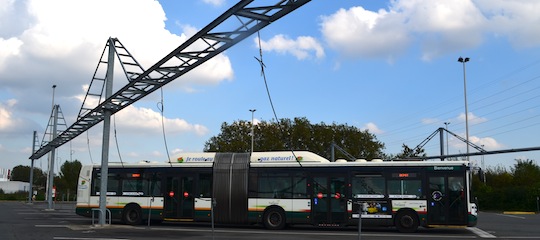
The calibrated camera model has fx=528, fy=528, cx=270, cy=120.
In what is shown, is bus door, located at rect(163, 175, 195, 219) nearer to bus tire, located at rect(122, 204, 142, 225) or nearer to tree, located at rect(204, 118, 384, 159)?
bus tire, located at rect(122, 204, 142, 225)

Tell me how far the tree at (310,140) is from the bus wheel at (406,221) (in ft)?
130

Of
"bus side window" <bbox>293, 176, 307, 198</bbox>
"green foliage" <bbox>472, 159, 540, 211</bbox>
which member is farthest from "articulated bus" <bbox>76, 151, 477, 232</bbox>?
"green foliage" <bbox>472, 159, 540, 211</bbox>

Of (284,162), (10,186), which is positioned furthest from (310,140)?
(10,186)

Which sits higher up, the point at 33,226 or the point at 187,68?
the point at 187,68

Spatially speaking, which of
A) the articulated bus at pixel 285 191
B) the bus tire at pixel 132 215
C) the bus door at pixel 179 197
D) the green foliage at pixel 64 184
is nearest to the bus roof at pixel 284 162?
the articulated bus at pixel 285 191

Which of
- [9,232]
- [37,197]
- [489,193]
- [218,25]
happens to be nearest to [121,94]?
[9,232]

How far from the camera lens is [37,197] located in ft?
251

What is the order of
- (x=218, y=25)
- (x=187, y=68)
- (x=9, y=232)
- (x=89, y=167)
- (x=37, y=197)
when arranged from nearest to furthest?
1. (x=218, y=25)
2. (x=187, y=68)
3. (x=9, y=232)
4. (x=89, y=167)
5. (x=37, y=197)

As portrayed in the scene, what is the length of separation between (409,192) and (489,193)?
35992 mm

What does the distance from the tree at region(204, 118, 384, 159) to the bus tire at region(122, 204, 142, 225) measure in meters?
37.2

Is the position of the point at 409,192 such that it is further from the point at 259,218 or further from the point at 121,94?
the point at 121,94

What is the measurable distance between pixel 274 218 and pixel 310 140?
131 ft

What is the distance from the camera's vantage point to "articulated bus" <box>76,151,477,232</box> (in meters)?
20.1

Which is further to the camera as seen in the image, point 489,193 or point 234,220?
point 489,193
